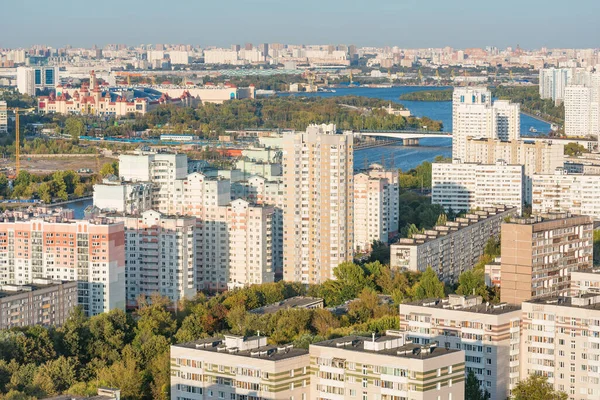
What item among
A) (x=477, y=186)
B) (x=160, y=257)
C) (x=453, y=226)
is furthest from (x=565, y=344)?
(x=477, y=186)

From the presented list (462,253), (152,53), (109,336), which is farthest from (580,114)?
(152,53)

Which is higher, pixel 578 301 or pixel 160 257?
pixel 578 301

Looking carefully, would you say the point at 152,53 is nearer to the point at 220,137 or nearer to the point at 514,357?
the point at 220,137

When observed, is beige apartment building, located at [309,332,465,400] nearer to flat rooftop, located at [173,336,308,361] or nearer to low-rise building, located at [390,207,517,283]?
flat rooftop, located at [173,336,308,361]

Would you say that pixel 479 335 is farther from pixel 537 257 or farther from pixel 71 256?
pixel 71 256

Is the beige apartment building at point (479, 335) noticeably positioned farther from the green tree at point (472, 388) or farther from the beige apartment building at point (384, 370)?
the beige apartment building at point (384, 370)

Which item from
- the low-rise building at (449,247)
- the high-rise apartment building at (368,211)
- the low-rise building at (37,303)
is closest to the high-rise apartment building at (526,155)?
the high-rise apartment building at (368,211)
